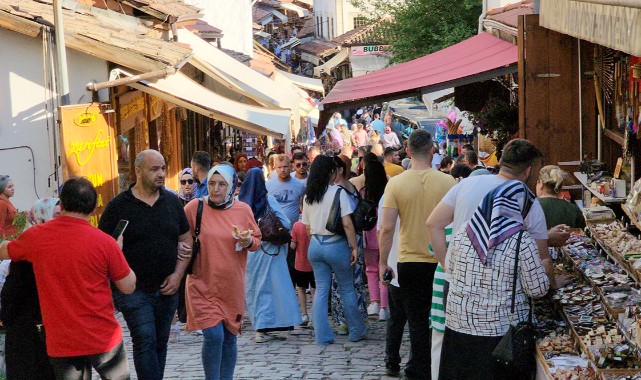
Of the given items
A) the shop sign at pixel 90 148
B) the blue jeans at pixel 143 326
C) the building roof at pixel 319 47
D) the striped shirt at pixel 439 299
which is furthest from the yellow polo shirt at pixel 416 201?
the building roof at pixel 319 47

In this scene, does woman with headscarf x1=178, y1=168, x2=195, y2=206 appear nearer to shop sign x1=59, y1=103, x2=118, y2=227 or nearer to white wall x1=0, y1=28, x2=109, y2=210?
shop sign x1=59, y1=103, x2=118, y2=227

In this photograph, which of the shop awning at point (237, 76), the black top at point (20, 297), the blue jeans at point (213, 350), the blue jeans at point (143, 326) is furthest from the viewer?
the shop awning at point (237, 76)

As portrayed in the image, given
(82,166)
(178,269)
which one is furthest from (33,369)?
(82,166)

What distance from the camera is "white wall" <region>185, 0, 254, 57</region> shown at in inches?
1316

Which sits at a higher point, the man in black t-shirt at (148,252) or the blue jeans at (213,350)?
the man in black t-shirt at (148,252)

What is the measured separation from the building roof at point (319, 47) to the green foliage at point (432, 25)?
113 feet

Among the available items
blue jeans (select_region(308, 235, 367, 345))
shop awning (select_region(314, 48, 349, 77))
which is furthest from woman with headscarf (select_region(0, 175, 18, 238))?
shop awning (select_region(314, 48, 349, 77))

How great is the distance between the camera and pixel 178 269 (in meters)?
7.62

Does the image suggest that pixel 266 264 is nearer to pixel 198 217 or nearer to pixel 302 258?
pixel 302 258

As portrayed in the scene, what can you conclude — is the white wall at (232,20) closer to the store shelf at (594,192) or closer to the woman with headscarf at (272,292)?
the woman with headscarf at (272,292)

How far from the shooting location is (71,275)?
6270mm

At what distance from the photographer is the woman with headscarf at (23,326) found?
6418 mm

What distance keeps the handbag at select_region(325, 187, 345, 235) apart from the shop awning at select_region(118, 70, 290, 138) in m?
4.84

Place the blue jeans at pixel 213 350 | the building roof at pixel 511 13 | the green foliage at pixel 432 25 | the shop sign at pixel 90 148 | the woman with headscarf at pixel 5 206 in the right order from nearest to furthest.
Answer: the blue jeans at pixel 213 350 → the woman with headscarf at pixel 5 206 → the shop sign at pixel 90 148 → the building roof at pixel 511 13 → the green foliage at pixel 432 25
